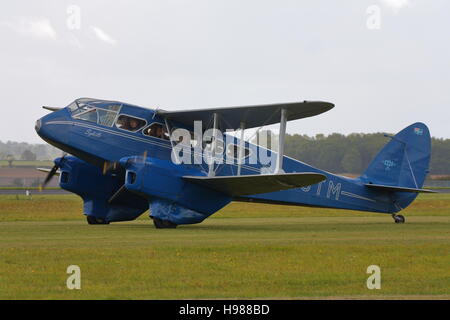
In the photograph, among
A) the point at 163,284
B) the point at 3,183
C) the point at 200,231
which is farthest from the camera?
the point at 3,183

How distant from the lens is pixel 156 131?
29125 millimetres

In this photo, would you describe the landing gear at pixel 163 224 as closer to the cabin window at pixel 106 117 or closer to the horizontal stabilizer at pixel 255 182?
the horizontal stabilizer at pixel 255 182

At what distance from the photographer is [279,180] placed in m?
27.9

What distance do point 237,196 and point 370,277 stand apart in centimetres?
1595

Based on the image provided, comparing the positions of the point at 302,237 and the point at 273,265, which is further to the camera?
the point at 302,237

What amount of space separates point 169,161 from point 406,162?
432 inches

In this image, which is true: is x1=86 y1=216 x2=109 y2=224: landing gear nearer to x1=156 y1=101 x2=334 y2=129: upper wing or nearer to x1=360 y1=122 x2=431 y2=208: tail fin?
x1=156 y1=101 x2=334 y2=129: upper wing

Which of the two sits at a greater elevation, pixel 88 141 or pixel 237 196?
pixel 88 141

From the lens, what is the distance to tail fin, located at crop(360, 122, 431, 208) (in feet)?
113

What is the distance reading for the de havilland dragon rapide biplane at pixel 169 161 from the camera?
28.0 meters

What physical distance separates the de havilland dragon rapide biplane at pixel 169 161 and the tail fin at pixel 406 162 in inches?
41.2

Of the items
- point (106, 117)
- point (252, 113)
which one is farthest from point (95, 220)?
point (252, 113)
